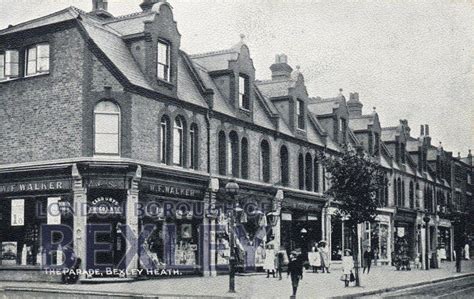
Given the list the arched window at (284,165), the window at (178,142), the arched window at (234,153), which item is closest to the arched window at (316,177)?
the arched window at (284,165)

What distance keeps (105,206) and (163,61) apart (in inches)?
264

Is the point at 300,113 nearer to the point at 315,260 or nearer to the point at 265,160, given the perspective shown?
the point at 265,160

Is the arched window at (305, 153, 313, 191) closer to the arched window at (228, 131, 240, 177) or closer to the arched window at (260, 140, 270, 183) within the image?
the arched window at (260, 140, 270, 183)

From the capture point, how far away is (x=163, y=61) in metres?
26.3

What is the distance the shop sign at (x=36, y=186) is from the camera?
23.2 metres

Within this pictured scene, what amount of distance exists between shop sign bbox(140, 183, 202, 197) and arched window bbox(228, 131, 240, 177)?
11.0ft

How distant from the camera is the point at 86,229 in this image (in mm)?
22656

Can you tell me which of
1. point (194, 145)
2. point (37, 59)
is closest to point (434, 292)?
point (194, 145)

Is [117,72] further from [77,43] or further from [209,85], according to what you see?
[209,85]

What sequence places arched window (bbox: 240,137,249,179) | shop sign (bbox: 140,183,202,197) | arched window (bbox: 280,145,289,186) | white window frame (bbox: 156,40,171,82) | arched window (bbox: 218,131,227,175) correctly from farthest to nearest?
arched window (bbox: 280,145,289,186) < arched window (bbox: 240,137,249,179) < arched window (bbox: 218,131,227,175) < white window frame (bbox: 156,40,171,82) < shop sign (bbox: 140,183,202,197)

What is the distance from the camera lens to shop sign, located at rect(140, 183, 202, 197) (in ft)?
78.4

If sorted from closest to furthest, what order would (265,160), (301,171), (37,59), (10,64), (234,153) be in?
(37,59), (10,64), (234,153), (265,160), (301,171)

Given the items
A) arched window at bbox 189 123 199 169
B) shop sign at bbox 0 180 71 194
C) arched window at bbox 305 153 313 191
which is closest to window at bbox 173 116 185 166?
arched window at bbox 189 123 199 169

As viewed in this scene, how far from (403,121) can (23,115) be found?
136 feet
